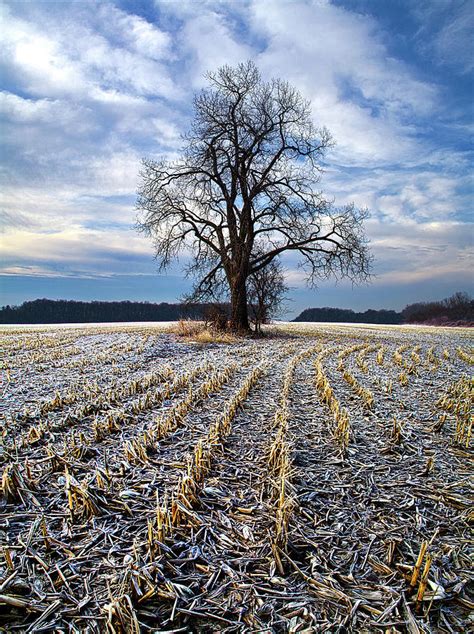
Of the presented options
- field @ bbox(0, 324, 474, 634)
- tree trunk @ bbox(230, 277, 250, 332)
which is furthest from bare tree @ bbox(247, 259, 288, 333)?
field @ bbox(0, 324, 474, 634)

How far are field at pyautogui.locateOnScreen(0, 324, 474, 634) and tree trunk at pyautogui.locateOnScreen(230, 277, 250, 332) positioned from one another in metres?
12.8

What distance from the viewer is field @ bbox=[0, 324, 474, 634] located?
194 cm

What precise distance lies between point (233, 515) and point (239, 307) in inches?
640

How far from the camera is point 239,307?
1891cm

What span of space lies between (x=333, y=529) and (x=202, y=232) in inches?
735

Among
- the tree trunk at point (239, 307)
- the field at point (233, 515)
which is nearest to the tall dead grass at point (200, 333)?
the tree trunk at point (239, 307)

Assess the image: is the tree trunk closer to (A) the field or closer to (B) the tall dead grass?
(B) the tall dead grass

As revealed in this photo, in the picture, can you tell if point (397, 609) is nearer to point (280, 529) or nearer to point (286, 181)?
point (280, 529)

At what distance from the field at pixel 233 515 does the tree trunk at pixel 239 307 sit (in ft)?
42.1

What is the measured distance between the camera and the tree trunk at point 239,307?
61.1 feet

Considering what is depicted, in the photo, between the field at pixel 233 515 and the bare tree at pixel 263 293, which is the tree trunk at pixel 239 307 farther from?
the field at pixel 233 515

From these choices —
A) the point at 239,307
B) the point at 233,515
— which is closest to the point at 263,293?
the point at 239,307

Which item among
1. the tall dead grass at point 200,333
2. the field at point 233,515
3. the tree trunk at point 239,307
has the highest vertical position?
the tree trunk at point 239,307

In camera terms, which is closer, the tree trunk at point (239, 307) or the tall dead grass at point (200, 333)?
the tall dead grass at point (200, 333)
